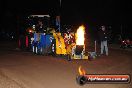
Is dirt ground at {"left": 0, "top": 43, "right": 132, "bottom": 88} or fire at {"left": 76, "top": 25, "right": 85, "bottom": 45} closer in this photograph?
dirt ground at {"left": 0, "top": 43, "right": 132, "bottom": 88}

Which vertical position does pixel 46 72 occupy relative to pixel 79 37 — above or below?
below

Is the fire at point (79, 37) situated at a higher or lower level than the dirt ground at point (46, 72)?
higher

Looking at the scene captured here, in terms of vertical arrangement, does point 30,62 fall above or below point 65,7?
below

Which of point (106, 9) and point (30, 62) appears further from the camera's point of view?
point (106, 9)

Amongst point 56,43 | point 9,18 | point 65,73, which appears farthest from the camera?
point 9,18

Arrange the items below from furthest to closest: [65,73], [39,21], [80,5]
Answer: [80,5] < [39,21] < [65,73]

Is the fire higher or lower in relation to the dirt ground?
higher

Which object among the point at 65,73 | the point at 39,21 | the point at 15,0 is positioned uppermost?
the point at 15,0

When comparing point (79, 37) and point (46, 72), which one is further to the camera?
point (79, 37)

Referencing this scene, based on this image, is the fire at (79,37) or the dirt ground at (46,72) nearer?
the dirt ground at (46,72)

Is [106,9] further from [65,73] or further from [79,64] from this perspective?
[65,73]

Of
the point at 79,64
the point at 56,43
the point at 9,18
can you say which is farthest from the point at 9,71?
the point at 9,18

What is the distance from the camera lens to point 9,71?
1711 cm

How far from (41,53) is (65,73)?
884cm
